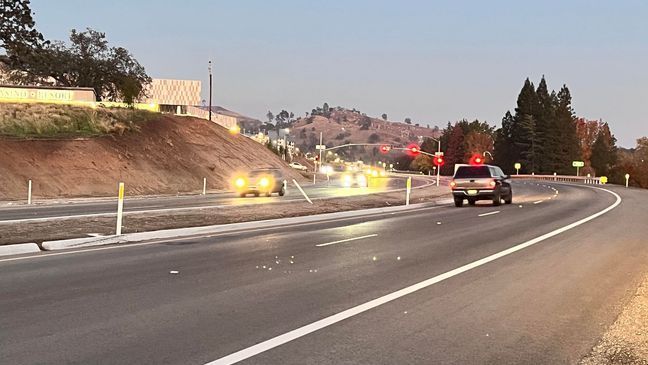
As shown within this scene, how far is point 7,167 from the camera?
3684 centimetres

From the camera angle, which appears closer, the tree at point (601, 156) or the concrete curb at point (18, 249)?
the concrete curb at point (18, 249)

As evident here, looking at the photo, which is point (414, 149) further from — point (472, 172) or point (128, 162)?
point (472, 172)

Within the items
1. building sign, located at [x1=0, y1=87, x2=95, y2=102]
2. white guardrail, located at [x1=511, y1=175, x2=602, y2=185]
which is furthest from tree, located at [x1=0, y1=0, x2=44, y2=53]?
white guardrail, located at [x1=511, y1=175, x2=602, y2=185]

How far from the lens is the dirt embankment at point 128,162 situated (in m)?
37.7

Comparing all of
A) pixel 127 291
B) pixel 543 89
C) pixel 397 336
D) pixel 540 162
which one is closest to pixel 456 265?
pixel 397 336

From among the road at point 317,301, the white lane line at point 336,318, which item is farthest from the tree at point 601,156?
the white lane line at point 336,318

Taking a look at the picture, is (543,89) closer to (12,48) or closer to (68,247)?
(12,48)

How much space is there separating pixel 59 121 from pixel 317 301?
44.0 m

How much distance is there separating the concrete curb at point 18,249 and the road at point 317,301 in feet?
2.69

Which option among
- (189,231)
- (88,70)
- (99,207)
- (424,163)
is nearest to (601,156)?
(424,163)

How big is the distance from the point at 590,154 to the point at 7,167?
120847 mm

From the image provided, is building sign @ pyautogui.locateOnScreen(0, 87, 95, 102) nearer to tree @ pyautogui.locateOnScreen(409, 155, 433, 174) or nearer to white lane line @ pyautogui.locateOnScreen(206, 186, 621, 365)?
white lane line @ pyautogui.locateOnScreen(206, 186, 621, 365)

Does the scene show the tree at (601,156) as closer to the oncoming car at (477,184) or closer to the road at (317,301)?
the oncoming car at (477,184)

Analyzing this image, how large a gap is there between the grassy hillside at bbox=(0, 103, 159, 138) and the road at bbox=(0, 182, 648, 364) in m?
34.1
